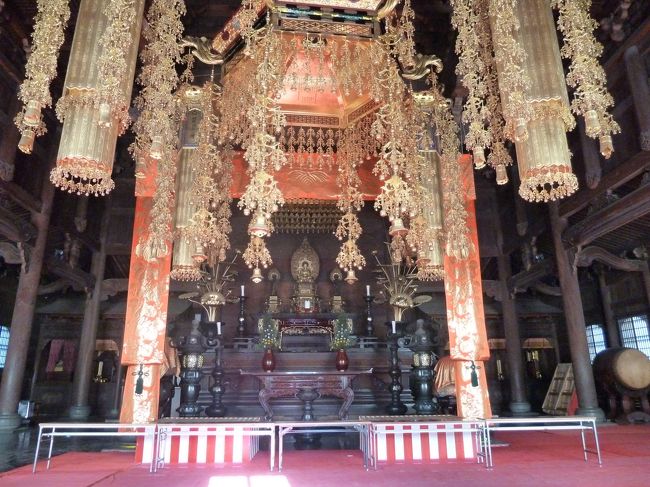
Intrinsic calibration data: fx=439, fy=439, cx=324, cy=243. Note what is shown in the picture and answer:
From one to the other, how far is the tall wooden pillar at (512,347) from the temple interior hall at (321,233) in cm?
5

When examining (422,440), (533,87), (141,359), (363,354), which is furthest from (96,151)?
(363,354)

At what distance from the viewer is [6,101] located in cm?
601

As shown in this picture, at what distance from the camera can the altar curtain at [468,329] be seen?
4.98 metres

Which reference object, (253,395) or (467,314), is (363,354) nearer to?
(253,395)

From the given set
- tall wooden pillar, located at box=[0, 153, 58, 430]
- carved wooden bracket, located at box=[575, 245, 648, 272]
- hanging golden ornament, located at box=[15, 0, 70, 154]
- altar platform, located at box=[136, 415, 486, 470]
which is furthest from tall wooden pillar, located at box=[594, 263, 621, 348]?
tall wooden pillar, located at box=[0, 153, 58, 430]

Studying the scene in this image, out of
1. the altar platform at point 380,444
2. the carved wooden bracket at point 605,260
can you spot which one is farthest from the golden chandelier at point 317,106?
the carved wooden bracket at point 605,260

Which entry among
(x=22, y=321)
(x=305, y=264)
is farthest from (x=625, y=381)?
(x=22, y=321)

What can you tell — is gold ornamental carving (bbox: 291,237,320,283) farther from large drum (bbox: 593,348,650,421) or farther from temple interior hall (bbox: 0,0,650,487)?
large drum (bbox: 593,348,650,421)

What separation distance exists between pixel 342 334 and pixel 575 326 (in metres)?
3.62

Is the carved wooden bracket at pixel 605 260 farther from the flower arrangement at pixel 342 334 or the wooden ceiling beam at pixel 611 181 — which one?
the flower arrangement at pixel 342 334

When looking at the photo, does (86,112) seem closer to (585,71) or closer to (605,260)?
(585,71)

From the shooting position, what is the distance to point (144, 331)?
16.1 ft

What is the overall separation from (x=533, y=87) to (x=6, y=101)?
6569 mm

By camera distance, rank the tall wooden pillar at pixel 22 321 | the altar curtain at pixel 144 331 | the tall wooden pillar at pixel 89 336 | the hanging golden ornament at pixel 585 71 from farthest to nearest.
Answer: the tall wooden pillar at pixel 89 336, the tall wooden pillar at pixel 22 321, the altar curtain at pixel 144 331, the hanging golden ornament at pixel 585 71
